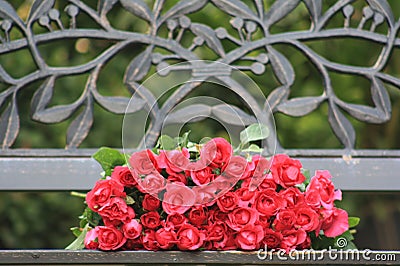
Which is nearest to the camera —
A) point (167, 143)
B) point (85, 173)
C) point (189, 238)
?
point (189, 238)

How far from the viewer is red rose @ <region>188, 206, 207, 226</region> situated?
1.43 m

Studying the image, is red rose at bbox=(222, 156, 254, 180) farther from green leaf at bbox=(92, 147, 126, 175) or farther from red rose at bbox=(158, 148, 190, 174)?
green leaf at bbox=(92, 147, 126, 175)

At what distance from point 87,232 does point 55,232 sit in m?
1.91

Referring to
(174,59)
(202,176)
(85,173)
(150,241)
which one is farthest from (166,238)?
(174,59)

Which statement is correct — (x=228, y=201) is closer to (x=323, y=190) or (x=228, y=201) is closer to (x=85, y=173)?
(x=323, y=190)

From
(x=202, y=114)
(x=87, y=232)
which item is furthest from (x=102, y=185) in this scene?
A: (x=202, y=114)

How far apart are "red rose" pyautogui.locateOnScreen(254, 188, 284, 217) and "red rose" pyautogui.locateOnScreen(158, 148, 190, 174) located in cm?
16

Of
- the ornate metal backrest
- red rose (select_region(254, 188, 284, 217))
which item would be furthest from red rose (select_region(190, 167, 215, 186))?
the ornate metal backrest

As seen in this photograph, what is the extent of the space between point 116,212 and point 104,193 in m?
0.05

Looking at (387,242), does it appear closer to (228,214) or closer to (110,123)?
(110,123)

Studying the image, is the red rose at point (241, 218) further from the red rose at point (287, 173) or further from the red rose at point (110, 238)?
the red rose at point (110, 238)

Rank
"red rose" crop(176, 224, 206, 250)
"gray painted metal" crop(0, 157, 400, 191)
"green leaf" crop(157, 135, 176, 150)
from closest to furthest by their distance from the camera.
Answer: "red rose" crop(176, 224, 206, 250) → "green leaf" crop(157, 135, 176, 150) → "gray painted metal" crop(0, 157, 400, 191)

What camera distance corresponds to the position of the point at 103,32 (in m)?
1.98

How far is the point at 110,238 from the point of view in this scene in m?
1.43
